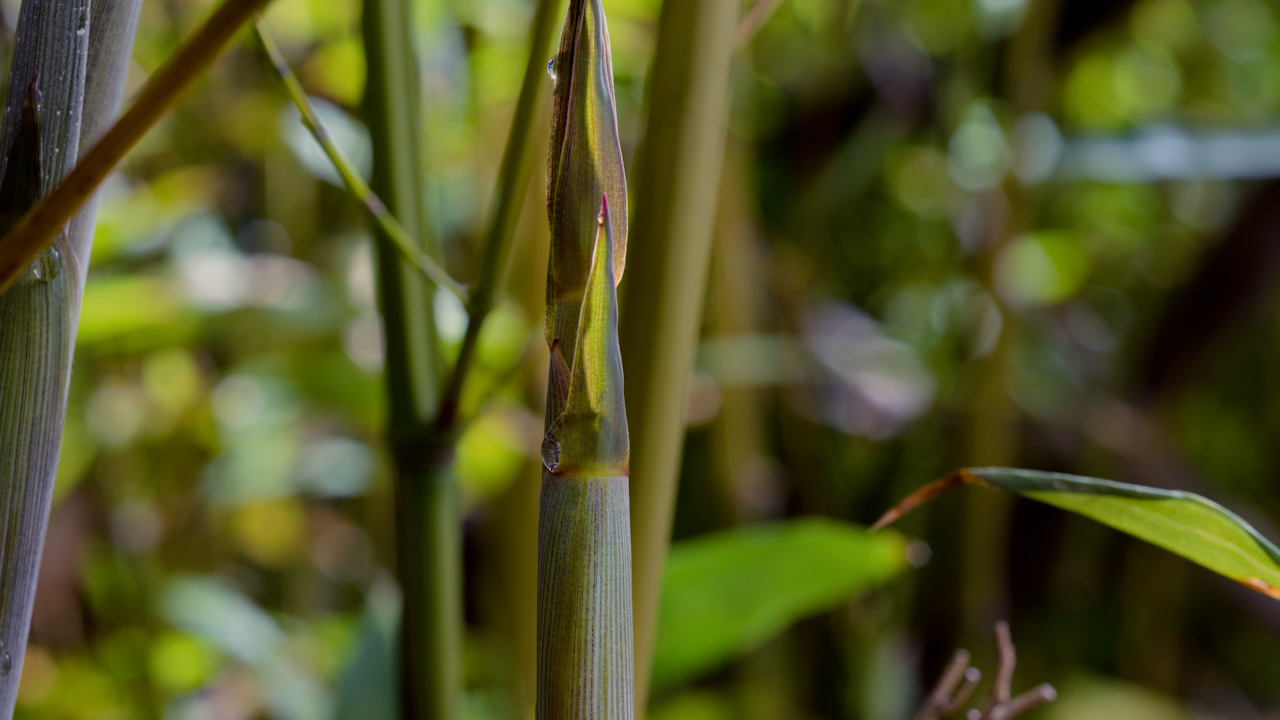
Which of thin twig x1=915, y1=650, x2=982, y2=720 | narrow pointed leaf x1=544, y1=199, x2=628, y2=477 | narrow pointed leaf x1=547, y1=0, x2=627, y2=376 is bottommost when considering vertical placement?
thin twig x1=915, y1=650, x2=982, y2=720

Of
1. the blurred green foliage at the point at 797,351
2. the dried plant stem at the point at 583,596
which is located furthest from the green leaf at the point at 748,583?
the dried plant stem at the point at 583,596

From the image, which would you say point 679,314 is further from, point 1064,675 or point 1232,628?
point 1232,628

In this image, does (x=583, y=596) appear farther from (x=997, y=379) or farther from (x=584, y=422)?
(x=997, y=379)

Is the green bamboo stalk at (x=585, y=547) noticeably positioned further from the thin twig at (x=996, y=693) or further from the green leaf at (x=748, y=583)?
the green leaf at (x=748, y=583)

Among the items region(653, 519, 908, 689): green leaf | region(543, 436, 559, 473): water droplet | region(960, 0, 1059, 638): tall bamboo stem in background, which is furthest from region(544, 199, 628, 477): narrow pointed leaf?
region(960, 0, 1059, 638): tall bamboo stem in background

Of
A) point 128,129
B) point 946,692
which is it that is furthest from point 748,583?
point 128,129

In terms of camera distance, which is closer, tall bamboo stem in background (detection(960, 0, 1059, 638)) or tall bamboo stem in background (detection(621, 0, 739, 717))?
tall bamboo stem in background (detection(621, 0, 739, 717))

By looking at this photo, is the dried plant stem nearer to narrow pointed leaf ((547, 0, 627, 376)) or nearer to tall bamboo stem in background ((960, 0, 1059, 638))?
narrow pointed leaf ((547, 0, 627, 376))
